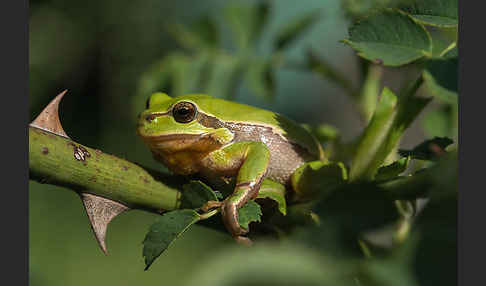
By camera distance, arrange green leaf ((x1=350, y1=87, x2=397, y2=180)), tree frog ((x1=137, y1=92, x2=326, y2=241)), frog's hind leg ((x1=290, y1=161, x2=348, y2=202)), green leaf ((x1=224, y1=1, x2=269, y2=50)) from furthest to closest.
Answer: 1. green leaf ((x1=224, y1=1, x2=269, y2=50))
2. tree frog ((x1=137, y1=92, x2=326, y2=241))
3. green leaf ((x1=350, y1=87, x2=397, y2=180))
4. frog's hind leg ((x1=290, y1=161, x2=348, y2=202))

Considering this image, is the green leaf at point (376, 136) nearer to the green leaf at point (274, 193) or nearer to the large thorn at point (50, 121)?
the green leaf at point (274, 193)

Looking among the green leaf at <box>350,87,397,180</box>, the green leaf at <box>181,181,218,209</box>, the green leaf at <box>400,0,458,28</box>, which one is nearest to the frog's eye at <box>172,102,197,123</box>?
the green leaf at <box>181,181,218,209</box>

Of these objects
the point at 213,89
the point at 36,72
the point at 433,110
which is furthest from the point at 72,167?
the point at 36,72

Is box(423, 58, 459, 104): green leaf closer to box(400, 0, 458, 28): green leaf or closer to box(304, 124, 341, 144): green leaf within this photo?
box(400, 0, 458, 28): green leaf

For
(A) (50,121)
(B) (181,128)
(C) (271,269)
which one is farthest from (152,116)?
(C) (271,269)

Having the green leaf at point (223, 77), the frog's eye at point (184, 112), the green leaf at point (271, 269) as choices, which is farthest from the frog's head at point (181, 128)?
the green leaf at point (271, 269)

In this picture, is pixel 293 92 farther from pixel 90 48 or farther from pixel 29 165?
pixel 29 165
